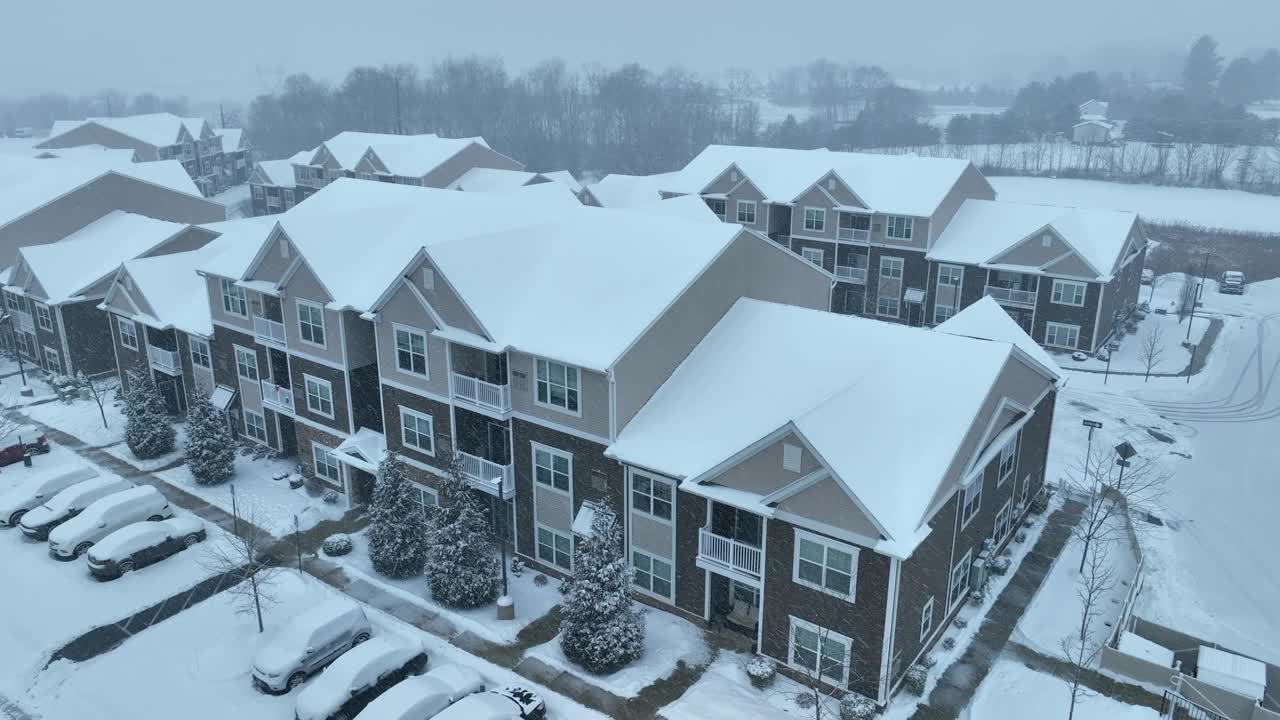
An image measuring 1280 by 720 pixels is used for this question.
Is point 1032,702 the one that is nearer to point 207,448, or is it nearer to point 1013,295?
point 207,448

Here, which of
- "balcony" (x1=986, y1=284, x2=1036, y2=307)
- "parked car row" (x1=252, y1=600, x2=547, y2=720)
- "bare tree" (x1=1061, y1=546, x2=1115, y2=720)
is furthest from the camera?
"balcony" (x1=986, y1=284, x2=1036, y2=307)

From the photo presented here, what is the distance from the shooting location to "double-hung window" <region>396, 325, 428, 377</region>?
94.8 feet

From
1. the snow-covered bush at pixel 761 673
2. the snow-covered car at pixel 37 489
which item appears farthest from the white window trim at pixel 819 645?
the snow-covered car at pixel 37 489

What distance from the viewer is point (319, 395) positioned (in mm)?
33250

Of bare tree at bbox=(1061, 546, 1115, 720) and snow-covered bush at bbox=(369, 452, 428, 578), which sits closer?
bare tree at bbox=(1061, 546, 1115, 720)

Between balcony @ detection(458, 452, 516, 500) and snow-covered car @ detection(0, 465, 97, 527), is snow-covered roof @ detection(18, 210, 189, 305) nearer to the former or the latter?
snow-covered car @ detection(0, 465, 97, 527)

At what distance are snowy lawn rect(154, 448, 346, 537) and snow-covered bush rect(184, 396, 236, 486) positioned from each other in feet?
1.74

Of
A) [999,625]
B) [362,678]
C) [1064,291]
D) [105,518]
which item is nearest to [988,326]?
[999,625]

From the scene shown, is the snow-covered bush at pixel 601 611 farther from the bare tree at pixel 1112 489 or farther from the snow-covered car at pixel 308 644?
the bare tree at pixel 1112 489

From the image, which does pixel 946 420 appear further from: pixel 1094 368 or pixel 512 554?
pixel 1094 368

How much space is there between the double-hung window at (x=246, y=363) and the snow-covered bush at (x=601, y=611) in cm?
2047

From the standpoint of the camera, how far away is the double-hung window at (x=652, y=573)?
2575 cm

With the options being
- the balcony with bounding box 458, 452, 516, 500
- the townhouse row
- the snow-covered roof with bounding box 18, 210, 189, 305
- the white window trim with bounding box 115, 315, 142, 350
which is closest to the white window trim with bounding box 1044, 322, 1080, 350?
the townhouse row

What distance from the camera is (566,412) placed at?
26.1 metres
